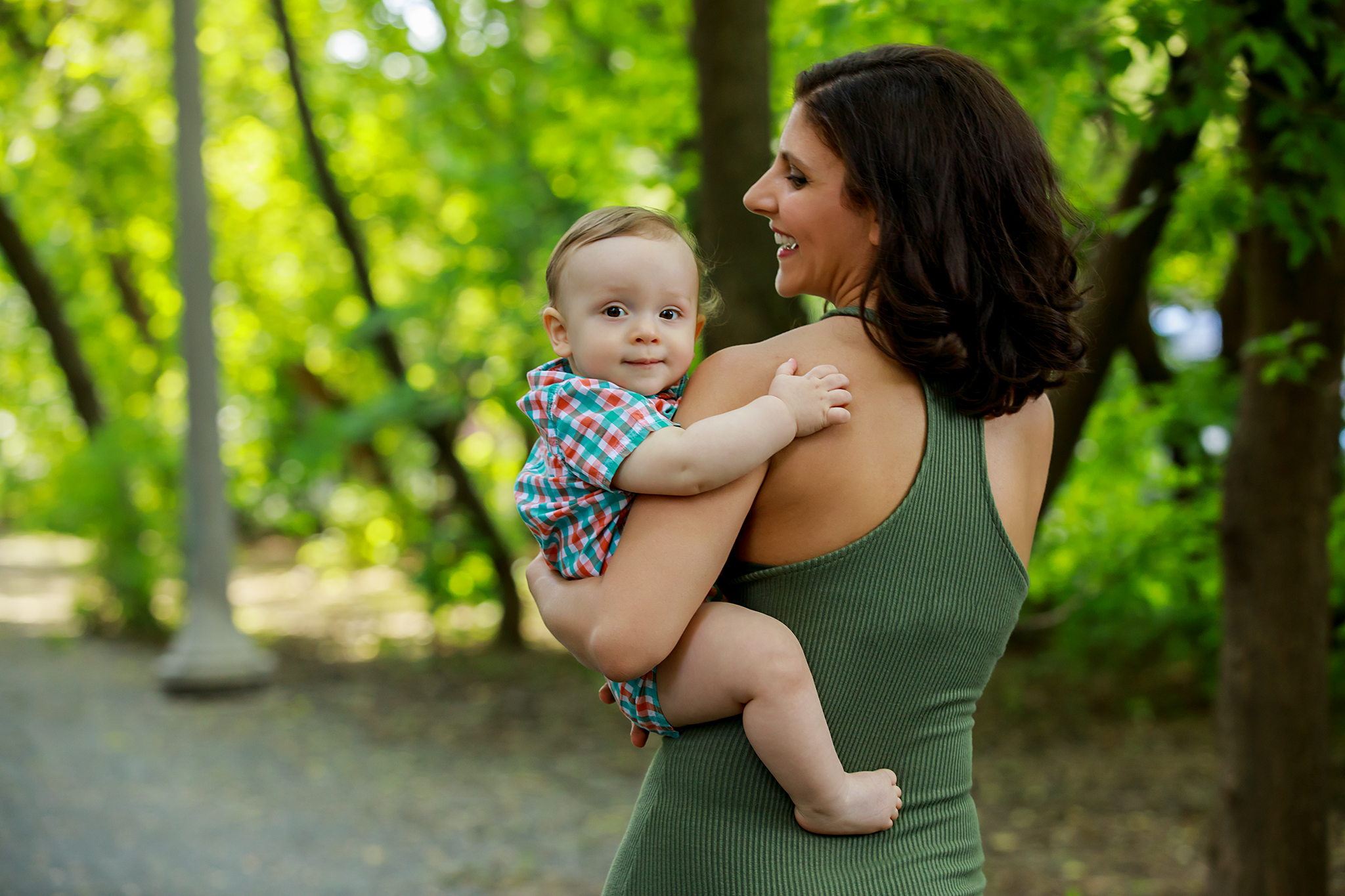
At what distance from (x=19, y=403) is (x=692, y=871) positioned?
16.6 m

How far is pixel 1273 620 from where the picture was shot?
4039mm

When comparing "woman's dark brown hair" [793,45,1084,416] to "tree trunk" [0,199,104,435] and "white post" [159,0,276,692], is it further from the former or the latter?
"tree trunk" [0,199,104,435]

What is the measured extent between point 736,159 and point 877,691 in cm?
270

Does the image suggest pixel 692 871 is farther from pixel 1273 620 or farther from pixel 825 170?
pixel 1273 620

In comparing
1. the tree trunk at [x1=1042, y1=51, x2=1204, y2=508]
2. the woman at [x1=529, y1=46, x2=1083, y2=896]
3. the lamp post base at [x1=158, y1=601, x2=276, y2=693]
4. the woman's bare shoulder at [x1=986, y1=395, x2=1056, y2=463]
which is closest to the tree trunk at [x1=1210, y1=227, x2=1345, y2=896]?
the tree trunk at [x1=1042, y1=51, x2=1204, y2=508]

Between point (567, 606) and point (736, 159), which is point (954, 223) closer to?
point (567, 606)

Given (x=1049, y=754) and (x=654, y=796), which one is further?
(x=1049, y=754)

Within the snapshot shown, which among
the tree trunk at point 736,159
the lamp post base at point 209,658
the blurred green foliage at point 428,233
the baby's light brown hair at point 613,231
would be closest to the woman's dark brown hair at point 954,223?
the baby's light brown hair at point 613,231

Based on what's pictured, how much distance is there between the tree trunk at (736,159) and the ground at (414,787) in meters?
3.00

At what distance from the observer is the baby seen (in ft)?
4.53

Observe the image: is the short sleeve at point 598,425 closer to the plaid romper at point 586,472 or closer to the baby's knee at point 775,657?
the plaid romper at point 586,472

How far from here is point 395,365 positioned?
31.4 ft

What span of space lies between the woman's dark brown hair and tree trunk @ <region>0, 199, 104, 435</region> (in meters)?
11.8

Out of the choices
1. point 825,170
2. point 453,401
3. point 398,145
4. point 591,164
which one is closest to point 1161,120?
point 825,170
